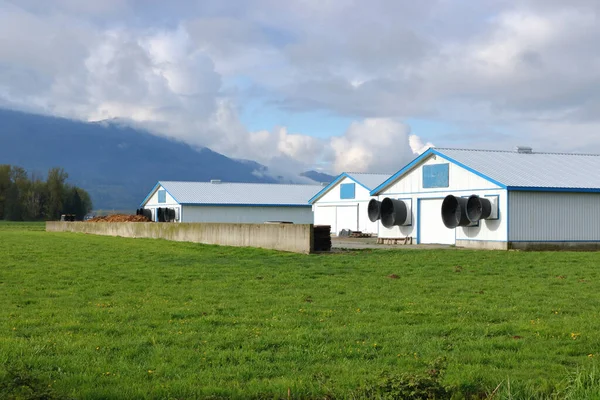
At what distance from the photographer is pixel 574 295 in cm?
1296

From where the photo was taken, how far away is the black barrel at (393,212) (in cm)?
3538

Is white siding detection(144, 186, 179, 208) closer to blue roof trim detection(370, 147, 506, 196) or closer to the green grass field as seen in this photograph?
blue roof trim detection(370, 147, 506, 196)

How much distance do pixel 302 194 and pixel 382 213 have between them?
95.3ft

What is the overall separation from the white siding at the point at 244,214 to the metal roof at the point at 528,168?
24.0 m

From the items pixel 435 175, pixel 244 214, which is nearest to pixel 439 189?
pixel 435 175

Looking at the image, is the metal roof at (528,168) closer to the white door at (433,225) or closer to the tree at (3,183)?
the white door at (433,225)

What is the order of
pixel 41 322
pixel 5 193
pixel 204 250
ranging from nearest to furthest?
1. pixel 41 322
2. pixel 204 250
3. pixel 5 193

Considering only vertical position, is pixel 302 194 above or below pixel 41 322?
above

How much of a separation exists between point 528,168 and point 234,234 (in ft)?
45.7

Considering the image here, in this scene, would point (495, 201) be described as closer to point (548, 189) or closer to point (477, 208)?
point (477, 208)

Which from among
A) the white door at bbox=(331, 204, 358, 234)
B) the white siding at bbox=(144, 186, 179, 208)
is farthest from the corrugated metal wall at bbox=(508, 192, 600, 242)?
the white siding at bbox=(144, 186, 179, 208)

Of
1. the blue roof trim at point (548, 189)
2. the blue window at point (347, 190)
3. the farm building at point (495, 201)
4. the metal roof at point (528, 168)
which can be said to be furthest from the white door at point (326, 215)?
the blue roof trim at point (548, 189)

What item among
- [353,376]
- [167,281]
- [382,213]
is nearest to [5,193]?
[382,213]

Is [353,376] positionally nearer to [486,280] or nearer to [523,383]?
[523,383]
